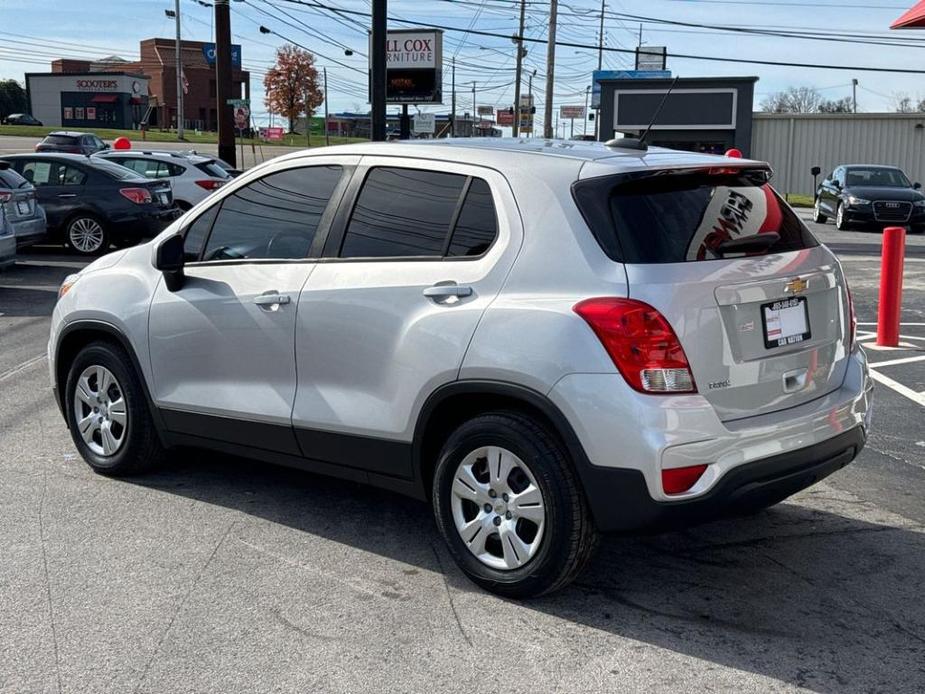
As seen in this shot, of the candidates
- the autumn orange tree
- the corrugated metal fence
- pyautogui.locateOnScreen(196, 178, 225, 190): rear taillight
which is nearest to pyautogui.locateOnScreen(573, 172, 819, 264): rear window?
pyautogui.locateOnScreen(196, 178, 225, 190): rear taillight

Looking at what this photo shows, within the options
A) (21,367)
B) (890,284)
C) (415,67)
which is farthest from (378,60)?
(415,67)

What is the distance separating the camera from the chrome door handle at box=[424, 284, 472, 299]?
14.4 feet

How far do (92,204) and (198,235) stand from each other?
12.5 metres

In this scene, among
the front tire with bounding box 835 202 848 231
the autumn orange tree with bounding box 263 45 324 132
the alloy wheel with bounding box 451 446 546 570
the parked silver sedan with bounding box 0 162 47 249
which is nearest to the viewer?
the alloy wheel with bounding box 451 446 546 570

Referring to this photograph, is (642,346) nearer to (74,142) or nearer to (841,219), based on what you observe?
(841,219)

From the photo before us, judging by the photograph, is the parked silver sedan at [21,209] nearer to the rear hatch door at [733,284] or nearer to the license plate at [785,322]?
the rear hatch door at [733,284]

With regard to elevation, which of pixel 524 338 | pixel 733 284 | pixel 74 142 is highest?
pixel 74 142

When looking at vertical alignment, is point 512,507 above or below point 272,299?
below

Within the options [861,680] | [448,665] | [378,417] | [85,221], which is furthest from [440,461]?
[85,221]

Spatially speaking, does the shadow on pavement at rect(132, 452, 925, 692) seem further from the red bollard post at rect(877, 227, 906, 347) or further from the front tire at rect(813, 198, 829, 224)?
the front tire at rect(813, 198, 829, 224)

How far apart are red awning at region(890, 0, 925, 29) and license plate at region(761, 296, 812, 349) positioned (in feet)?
30.5

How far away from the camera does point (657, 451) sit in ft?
12.8

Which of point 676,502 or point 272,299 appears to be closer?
point 676,502

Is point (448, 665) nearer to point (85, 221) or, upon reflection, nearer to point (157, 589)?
point (157, 589)
